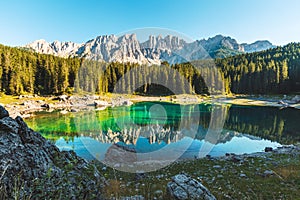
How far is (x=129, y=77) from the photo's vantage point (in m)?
77.5

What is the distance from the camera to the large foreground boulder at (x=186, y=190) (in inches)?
192

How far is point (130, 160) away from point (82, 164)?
7629 millimetres

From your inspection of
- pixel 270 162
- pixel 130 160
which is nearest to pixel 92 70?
pixel 130 160

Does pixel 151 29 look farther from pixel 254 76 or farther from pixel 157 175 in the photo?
pixel 254 76

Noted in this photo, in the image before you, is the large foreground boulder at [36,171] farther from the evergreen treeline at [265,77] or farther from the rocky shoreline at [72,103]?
the evergreen treeline at [265,77]

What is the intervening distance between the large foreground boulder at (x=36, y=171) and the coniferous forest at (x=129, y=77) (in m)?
56.0

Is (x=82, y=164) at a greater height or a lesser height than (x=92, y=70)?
lesser

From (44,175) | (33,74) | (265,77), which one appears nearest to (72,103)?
(33,74)

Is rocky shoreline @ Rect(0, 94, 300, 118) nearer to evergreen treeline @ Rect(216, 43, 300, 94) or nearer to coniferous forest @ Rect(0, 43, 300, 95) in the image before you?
coniferous forest @ Rect(0, 43, 300, 95)

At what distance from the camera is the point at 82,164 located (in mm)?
6055

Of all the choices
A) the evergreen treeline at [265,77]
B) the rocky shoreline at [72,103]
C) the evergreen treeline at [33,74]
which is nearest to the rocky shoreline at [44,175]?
the rocky shoreline at [72,103]

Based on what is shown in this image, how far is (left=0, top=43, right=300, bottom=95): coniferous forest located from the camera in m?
60.9

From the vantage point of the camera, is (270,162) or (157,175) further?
(270,162)

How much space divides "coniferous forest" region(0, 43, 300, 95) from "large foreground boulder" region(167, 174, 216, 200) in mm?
55319
